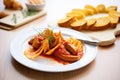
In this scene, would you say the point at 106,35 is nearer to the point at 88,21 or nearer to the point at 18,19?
the point at 88,21

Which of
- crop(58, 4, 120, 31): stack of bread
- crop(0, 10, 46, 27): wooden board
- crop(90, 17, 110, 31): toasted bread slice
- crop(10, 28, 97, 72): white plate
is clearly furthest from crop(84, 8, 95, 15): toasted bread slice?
crop(10, 28, 97, 72): white plate

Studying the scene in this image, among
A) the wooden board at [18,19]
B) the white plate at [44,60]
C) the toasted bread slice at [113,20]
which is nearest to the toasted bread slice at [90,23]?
the toasted bread slice at [113,20]

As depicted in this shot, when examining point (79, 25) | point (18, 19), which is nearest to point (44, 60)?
point (79, 25)

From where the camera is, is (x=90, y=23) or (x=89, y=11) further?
(x=89, y=11)

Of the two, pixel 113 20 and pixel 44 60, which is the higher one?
pixel 113 20

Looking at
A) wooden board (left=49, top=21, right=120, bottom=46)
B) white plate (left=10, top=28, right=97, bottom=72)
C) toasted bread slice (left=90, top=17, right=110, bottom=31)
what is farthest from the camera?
Answer: toasted bread slice (left=90, top=17, right=110, bottom=31)

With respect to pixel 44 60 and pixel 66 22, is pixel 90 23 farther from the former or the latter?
pixel 44 60

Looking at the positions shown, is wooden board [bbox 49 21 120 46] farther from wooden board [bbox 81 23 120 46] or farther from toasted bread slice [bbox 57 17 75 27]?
toasted bread slice [bbox 57 17 75 27]

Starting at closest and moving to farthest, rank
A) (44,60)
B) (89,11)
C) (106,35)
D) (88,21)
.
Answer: (44,60) < (106,35) < (88,21) < (89,11)

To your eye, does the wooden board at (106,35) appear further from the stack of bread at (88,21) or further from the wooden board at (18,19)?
the wooden board at (18,19)

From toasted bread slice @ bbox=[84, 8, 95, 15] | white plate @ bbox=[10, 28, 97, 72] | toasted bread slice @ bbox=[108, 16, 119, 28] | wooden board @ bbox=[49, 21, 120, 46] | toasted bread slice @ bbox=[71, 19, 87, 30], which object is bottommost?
white plate @ bbox=[10, 28, 97, 72]

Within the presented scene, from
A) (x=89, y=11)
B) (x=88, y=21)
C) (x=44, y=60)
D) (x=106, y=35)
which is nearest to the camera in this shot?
(x=44, y=60)

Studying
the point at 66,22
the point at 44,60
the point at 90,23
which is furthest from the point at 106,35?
the point at 44,60
